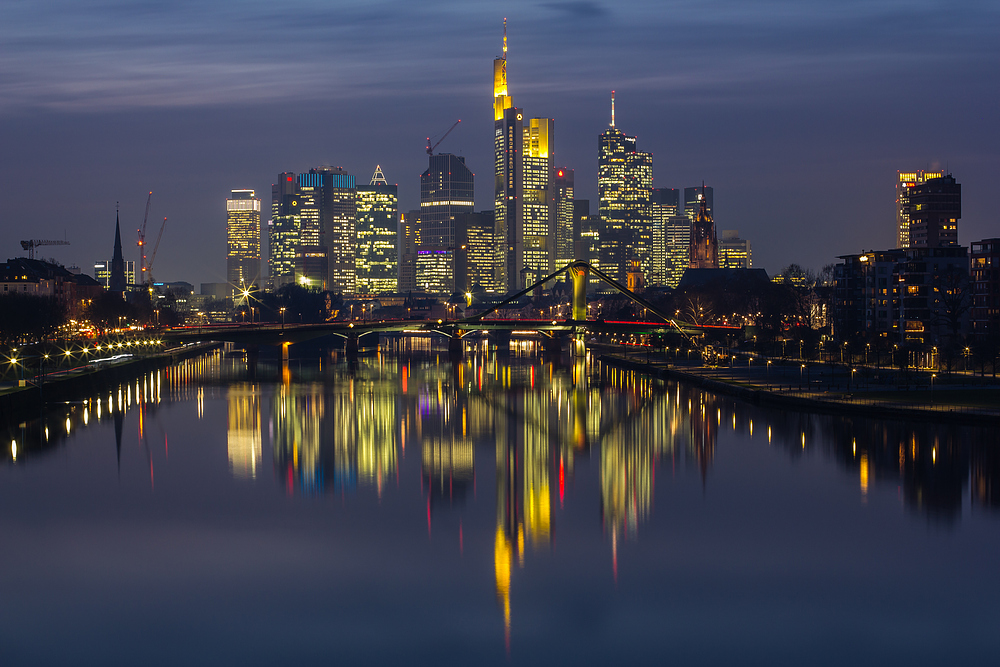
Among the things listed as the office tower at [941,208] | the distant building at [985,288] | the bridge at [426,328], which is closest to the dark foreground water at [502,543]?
the distant building at [985,288]

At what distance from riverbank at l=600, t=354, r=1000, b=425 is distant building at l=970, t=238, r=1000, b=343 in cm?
2365

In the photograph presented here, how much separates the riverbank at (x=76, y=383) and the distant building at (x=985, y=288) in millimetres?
58716

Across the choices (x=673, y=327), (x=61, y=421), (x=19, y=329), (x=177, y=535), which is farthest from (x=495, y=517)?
(x=673, y=327)

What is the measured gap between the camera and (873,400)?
48.1 m

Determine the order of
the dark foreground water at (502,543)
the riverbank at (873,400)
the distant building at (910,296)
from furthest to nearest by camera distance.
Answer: the distant building at (910,296) < the riverbank at (873,400) < the dark foreground water at (502,543)

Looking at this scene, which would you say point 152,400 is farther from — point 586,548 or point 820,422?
point 586,548

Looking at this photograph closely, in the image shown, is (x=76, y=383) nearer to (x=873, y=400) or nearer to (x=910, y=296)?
(x=873, y=400)

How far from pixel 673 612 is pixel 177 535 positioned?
1282cm

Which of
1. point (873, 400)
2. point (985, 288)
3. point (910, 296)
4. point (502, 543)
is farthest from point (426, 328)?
point (502, 543)

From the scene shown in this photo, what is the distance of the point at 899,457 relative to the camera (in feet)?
117

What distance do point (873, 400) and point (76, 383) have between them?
42.7 m

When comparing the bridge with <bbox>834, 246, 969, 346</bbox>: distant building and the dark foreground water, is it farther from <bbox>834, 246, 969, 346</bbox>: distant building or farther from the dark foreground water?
the dark foreground water

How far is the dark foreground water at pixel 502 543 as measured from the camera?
62.3 feet

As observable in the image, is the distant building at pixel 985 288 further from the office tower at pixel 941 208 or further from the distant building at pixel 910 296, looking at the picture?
the office tower at pixel 941 208
